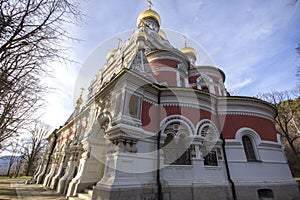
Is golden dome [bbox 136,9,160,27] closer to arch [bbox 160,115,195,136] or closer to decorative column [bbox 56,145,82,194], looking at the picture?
arch [bbox 160,115,195,136]

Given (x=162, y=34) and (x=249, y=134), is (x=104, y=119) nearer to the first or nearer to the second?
(x=249, y=134)

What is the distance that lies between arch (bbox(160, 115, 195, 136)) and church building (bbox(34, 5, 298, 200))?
5 centimetres

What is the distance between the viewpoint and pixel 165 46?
1727 cm

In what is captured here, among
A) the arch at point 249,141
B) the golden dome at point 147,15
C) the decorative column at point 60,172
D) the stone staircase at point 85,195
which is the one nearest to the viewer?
the stone staircase at point 85,195

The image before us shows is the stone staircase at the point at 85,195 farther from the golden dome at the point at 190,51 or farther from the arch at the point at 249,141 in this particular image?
the golden dome at the point at 190,51

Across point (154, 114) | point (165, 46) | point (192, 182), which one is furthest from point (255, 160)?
point (165, 46)

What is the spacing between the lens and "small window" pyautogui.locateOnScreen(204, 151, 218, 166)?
823cm

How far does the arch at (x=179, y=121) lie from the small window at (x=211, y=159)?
1.64 meters

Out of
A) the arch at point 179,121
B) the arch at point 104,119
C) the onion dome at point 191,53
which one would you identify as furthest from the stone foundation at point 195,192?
the onion dome at point 191,53

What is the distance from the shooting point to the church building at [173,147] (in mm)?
6348

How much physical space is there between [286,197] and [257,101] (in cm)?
550

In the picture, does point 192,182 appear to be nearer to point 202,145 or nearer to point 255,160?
point 202,145

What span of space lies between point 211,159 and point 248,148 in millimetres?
2762

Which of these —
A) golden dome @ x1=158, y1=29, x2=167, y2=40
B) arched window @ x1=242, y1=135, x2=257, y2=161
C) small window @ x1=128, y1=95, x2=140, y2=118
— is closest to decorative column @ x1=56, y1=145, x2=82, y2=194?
small window @ x1=128, y1=95, x2=140, y2=118
